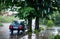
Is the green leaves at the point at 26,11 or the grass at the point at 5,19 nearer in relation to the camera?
the green leaves at the point at 26,11

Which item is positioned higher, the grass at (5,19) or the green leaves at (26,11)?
the green leaves at (26,11)

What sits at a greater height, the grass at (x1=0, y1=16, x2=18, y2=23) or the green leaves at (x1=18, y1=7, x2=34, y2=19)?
the green leaves at (x1=18, y1=7, x2=34, y2=19)

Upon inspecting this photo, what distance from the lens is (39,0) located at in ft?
39.8

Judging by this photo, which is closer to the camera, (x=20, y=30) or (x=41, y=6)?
(x=41, y=6)

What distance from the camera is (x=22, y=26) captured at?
2323 centimetres

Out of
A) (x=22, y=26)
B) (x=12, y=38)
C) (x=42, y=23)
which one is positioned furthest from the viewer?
(x=42, y=23)

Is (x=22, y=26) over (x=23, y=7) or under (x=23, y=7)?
under

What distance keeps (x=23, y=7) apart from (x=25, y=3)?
287 millimetres

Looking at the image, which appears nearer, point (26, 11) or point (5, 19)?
point (26, 11)

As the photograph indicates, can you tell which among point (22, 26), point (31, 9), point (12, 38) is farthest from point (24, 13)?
point (22, 26)

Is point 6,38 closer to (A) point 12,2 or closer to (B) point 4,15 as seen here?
(A) point 12,2

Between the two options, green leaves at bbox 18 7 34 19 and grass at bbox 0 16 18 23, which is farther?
grass at bbox 0 16 18 23

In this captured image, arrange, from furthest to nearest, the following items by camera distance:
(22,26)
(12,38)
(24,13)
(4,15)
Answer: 1. (4,15)
2. (22,26)
3. (12,38)
4. (24,13)

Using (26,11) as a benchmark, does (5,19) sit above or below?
below
